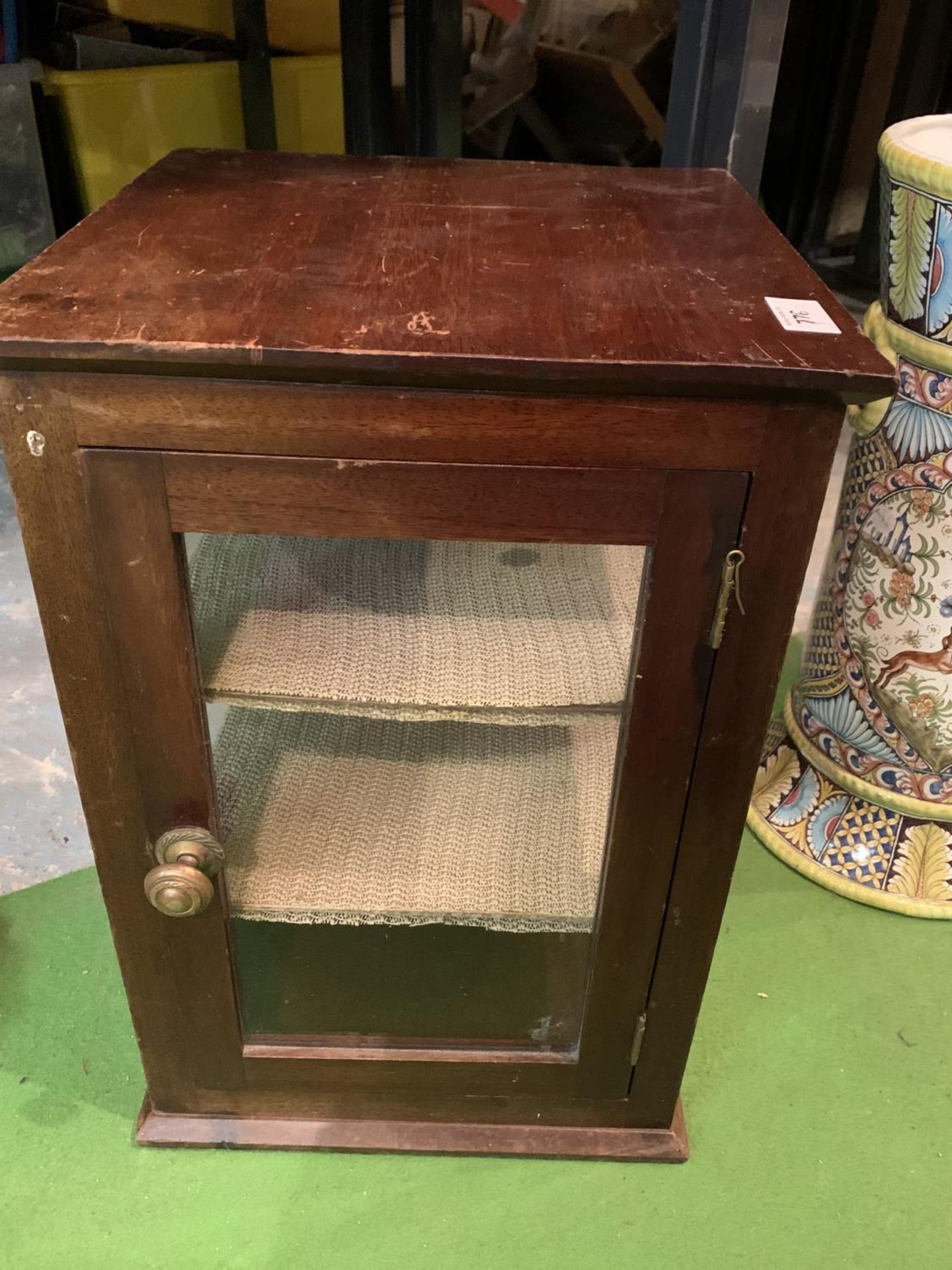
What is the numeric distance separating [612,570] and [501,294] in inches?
7.8

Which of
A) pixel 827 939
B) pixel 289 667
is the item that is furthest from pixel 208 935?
pixel 827 939

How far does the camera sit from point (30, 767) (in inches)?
54.9

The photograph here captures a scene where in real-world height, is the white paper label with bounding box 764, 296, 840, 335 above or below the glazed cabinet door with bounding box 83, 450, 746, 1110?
above

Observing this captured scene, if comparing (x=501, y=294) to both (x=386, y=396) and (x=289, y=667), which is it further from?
(x=289, y=667)

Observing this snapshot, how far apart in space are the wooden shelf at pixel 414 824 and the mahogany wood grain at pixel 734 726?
0.27ft

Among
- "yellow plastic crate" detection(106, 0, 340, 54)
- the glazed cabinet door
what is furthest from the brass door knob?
"yellow plastic crate" detection(106, 0, 340, 54)

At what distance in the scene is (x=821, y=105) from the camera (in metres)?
2.65

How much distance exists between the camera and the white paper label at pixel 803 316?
622mm

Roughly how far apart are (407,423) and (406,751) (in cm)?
43

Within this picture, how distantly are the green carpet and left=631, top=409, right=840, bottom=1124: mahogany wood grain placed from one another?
118 mm

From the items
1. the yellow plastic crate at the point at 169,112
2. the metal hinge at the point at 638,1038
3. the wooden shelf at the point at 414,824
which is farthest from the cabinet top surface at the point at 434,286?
the yellow plastic crate at the point at 169,112

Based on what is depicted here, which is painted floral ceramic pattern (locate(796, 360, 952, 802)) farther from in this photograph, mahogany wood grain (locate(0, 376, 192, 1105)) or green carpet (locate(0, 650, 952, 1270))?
mahogany wood grain (locate(0, 376, 192, 1105))

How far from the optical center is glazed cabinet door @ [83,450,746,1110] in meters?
0.65

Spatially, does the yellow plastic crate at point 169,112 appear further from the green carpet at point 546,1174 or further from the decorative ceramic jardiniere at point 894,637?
the green carpet at point 546,1174
